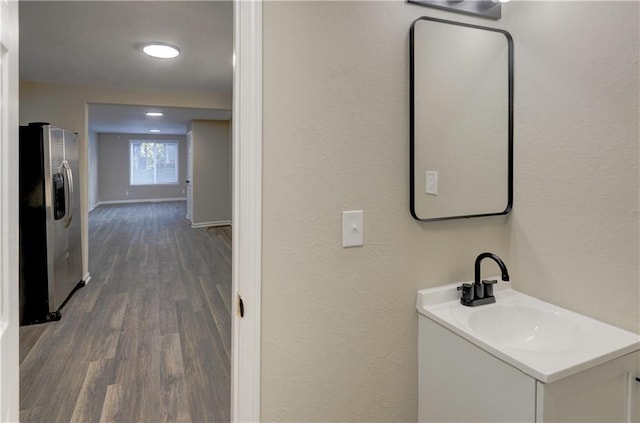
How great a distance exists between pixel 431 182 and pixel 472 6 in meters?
0.71

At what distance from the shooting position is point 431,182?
4.62 feet

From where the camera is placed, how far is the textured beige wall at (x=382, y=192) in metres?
1.18

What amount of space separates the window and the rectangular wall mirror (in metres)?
12.2

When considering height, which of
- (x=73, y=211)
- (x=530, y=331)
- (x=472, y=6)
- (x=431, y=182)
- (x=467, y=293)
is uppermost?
(x=472, y=6)

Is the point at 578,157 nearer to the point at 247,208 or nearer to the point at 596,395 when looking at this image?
the point at 596,395

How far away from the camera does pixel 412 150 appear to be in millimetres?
1356

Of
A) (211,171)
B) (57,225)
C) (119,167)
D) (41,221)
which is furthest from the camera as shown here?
(119,167)

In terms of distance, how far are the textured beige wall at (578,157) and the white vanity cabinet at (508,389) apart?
0.21m

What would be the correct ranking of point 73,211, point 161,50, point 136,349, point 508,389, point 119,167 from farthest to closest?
point 119,167 → point 73,211 → point 161,50 → point 136,349 → point 508,389

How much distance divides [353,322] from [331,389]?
0.23m

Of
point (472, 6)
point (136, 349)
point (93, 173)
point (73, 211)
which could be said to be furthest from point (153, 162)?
point (472, 6)

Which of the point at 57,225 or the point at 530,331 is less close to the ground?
the point at 57,225

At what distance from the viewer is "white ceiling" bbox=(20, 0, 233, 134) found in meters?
2.36

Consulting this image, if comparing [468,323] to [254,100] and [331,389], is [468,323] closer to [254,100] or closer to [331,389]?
[331,389]
